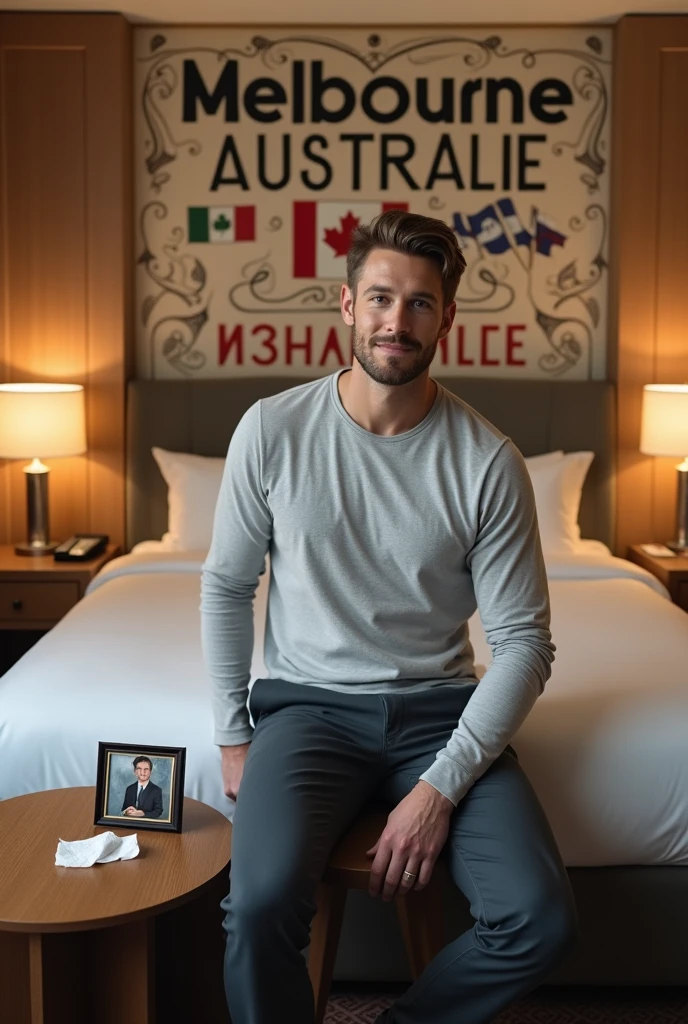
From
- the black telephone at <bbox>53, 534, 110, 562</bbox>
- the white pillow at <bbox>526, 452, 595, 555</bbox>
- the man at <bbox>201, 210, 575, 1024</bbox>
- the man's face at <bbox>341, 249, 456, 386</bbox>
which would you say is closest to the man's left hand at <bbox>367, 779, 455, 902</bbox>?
the man at <bbox>201, 210, 575, 1024</bbox>

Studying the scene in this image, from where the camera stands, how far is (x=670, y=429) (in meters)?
3.81

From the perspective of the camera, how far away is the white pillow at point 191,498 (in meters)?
3.79

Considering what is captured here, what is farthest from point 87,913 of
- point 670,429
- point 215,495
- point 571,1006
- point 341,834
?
point 670,429

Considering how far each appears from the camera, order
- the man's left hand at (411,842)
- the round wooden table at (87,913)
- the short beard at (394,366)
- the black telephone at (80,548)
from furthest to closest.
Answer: the black telephone at (80,548) < the short beard at (394,366) < the man's left hand at (411,842) < the round wooden table at (87,913)

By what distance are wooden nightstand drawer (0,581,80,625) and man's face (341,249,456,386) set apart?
2.01m

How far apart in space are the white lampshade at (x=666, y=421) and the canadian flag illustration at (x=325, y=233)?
1.13 m

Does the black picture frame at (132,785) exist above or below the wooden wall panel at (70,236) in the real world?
below

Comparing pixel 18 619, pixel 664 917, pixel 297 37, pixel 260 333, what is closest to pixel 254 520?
pixel 664 917

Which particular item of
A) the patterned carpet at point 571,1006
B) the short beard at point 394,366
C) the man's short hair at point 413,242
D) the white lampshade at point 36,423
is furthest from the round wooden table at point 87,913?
the white lampshade at point 36,423

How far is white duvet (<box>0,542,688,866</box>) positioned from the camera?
2.08m

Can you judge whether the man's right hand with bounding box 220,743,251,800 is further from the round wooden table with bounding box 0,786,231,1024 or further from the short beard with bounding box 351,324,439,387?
the short beard with bounding box 351,324,439,387

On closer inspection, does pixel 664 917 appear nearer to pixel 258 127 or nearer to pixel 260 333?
pixel 260 333

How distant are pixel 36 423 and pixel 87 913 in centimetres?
243

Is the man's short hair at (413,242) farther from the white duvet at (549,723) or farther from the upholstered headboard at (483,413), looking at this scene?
the upholstered headboard at (483,413)
